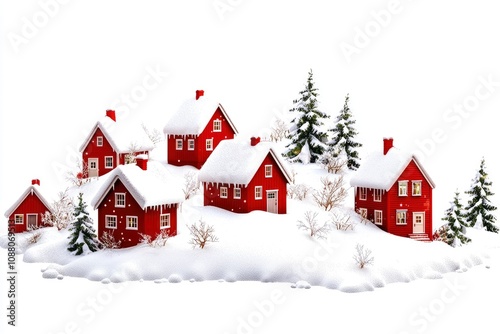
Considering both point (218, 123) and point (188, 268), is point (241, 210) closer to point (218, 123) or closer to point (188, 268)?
point (188, 268)

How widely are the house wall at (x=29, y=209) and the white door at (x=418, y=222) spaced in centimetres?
2127

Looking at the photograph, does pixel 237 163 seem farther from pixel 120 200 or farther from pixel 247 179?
pixel 120 200

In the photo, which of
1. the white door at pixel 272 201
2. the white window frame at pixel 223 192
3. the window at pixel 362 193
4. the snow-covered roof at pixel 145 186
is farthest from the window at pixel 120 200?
the window at pixel 362 193

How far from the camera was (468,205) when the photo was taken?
173 feet

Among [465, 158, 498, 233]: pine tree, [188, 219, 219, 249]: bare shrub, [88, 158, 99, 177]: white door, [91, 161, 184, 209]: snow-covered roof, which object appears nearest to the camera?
[188, 219, 219, 249]: bare shrub

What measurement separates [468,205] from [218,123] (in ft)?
59.2

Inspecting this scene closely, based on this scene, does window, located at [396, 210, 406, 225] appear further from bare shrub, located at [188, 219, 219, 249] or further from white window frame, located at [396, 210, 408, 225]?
bare shrub, located at [188, 219, 219, 249]

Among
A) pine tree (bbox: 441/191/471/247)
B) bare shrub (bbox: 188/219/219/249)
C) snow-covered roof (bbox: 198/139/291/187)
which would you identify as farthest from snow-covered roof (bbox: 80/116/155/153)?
pine tree (bbox: 441/191/471/247)

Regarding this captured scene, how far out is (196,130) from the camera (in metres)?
56.9

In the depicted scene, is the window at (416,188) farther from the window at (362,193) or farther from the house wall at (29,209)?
Result: the house wall at (29,209)

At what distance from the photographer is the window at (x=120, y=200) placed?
43.1 m

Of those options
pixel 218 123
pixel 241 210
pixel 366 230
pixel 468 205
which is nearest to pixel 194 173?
pixel 218 123

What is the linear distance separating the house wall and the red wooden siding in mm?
5960

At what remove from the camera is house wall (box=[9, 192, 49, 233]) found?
48138 mm
